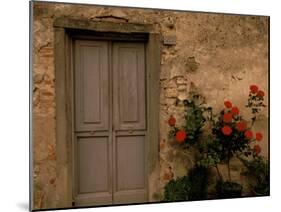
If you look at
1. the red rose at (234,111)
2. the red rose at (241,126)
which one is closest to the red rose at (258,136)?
the red rose at (241,126)

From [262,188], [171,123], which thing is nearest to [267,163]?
[262,188]

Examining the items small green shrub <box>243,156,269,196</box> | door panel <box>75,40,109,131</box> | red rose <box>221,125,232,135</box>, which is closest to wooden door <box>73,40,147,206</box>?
door panel <box>75,40,109,131</box>

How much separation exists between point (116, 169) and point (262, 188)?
1.45m

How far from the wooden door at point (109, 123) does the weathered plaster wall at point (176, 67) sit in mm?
187

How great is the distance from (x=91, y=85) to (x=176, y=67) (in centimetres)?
79

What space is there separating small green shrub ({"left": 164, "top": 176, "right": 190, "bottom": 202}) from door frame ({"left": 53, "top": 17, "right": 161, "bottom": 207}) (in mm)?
577

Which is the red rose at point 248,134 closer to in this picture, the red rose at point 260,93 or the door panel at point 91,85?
the red rose at point 260,93

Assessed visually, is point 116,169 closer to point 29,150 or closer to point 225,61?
point 29,150

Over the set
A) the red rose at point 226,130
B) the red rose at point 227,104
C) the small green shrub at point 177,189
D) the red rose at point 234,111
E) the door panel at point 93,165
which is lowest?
the small green shrub at point 177,189

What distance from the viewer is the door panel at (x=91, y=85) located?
3385 millimetres

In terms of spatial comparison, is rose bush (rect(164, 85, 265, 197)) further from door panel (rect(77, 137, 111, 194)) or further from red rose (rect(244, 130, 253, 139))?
door panel (rect(77, 137, 111, 194))

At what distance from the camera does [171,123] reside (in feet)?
11.6

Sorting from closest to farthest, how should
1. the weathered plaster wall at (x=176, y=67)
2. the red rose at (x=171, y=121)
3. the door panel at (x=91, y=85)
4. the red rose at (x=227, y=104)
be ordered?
the weathered plaster wall at (x=176, y=67) < the door panel at (x=91, y=85) < the red rose at (x=171, y=121) < the red rose at (x=227, y=104)

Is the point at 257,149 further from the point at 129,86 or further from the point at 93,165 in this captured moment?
the point at 93,165
